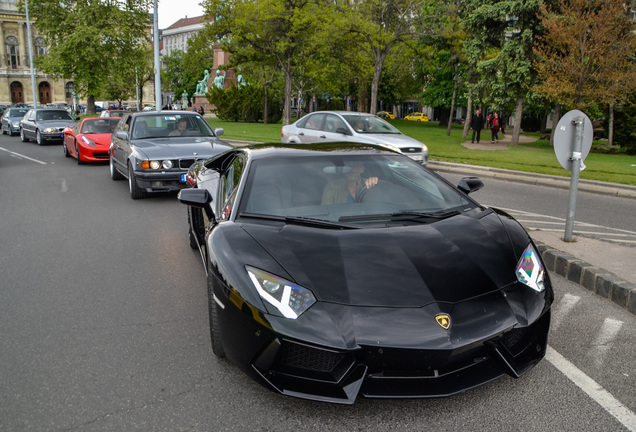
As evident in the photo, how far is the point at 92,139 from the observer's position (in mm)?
15953

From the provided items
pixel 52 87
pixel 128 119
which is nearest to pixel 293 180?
pixel 128 119

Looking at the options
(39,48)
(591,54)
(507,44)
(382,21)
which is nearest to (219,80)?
(382,21)

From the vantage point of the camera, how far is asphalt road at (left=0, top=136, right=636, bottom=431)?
2811mm

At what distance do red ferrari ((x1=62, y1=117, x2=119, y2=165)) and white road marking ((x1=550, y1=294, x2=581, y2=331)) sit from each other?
14.2 meters

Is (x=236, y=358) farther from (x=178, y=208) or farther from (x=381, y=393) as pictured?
(x=178, y=208)

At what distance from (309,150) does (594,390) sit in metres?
2.58

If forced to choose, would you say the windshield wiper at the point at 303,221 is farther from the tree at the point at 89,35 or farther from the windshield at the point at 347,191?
the tree at the point at 89,35

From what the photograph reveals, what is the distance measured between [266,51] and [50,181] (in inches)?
1013

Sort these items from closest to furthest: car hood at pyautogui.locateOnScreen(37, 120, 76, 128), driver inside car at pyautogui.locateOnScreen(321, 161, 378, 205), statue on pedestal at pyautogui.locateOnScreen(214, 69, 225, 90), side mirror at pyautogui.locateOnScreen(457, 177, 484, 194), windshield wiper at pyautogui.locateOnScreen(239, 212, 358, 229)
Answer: windshield wiper at pyautogui.locateOnScreen(239, 212, 358, 229)
driver inside car at pyautogui.locateOnScreen(321, 161, 378, 205)
side mirror at pyautogui.locateOnScreen(457, 177, 484, 194)
car hood at pyautogui.locateOnScreen(37, 120, 76, 128)
statue on pedestal at pyautogui.locateOnScreen(214, 69, 225, 90)

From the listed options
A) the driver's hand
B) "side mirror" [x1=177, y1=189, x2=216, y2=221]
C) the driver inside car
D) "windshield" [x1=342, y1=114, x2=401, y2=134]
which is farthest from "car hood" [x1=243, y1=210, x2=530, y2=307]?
"windshield" [x1=342, y1=114, x2=401, y2=134]

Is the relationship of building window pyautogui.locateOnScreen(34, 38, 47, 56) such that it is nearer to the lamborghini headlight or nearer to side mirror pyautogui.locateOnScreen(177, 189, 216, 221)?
side mirror pyautogui.locateOnScreen(177, 189, 216, 221)

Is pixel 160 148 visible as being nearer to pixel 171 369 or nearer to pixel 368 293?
pixel 171 369

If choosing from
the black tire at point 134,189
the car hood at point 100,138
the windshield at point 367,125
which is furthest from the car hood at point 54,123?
the black tire at point 134,189

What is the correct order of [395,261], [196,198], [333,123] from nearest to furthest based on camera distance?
[395,261], [196,198], [333,123]
